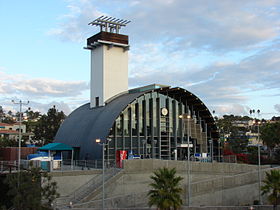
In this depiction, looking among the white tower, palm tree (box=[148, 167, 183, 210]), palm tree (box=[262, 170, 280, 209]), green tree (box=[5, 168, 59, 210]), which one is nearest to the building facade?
the white tower

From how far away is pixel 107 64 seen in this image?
49.8 m

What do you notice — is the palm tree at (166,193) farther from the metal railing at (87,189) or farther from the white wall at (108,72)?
the white wall at (108,72)

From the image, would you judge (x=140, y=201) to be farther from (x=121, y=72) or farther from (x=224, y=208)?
(x=121, y=72)

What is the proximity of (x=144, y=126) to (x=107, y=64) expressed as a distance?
1063 centimetres

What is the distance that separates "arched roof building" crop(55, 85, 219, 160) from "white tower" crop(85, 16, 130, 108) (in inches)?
53.4

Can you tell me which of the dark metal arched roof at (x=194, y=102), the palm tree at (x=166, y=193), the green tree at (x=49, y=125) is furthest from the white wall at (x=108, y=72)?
the green tree at (x=49, y=125)

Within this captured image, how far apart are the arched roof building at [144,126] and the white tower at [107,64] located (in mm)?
1357

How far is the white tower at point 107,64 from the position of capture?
162 feet

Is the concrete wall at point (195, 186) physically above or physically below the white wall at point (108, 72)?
below

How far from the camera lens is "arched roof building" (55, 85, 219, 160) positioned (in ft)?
144

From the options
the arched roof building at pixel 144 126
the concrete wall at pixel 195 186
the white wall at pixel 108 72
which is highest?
the white wall at pixel 108 72

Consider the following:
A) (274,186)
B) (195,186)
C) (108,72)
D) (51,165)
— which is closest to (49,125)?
(108,72)

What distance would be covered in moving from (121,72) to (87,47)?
21.7 feet

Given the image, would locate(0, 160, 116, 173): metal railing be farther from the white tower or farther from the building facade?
the white tower
